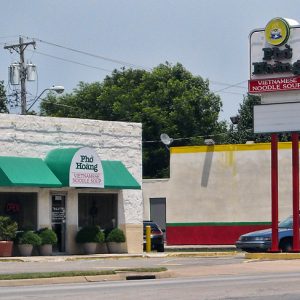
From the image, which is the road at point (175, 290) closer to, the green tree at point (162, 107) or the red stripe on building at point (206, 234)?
the red stripe on building at point (206, 234)

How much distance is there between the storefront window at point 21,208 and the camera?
36.5m

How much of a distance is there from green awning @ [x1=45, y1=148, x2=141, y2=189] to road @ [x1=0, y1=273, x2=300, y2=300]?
1350cm

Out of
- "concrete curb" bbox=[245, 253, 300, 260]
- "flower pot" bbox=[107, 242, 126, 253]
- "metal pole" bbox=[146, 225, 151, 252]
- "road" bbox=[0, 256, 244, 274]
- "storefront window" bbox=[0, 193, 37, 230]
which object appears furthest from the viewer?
"metal pole" bbox=[146, 225, 151, 252]

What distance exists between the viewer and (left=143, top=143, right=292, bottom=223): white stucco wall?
4906 centimetres

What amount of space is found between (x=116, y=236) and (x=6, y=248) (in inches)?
218

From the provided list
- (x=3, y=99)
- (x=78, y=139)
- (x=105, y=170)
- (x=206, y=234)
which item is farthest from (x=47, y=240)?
(x=3, y=99)

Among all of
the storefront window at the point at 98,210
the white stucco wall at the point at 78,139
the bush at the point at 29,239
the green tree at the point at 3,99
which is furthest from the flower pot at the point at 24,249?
the green tree at the point at 3,99

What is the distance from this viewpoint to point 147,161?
253ft

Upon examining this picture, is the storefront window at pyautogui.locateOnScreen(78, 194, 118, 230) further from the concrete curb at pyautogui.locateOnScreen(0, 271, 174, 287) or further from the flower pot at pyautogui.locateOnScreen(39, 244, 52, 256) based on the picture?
the concrete curb at pyautogui.locateOnScreen(0, 271, 174, 287)

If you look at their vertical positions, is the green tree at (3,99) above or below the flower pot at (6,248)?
above

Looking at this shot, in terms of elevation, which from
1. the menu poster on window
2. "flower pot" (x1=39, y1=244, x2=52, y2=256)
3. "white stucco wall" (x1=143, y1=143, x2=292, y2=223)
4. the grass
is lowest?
the grass

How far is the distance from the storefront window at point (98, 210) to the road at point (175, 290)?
1573 cm

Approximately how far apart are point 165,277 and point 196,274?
1.15m

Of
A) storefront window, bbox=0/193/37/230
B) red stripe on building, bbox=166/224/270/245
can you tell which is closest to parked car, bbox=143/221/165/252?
red stripe on building, bbox=166/224/270/245
